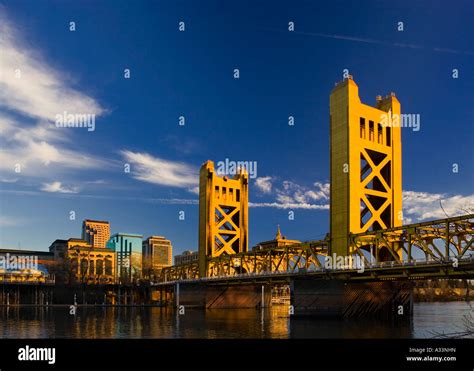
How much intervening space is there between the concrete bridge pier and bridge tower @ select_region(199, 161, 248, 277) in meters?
5.23

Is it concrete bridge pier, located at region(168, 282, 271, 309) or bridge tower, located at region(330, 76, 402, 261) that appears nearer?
bridge tower, located at region(330, 76, 402, 261)

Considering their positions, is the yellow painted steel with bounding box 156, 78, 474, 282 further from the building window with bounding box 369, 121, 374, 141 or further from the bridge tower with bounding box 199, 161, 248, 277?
the bridge tower with bounding box 199, 161, 248, 277

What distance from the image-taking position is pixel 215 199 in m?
103

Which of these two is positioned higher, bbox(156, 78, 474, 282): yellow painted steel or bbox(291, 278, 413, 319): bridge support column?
bbox(156, 78, 474, 282): yellow painted steel

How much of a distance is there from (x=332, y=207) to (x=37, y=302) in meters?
86.0

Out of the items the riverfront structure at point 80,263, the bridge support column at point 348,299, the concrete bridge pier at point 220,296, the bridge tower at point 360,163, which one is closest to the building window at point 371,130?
the bridge tower at point 360,163

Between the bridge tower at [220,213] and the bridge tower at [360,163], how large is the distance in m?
42.0

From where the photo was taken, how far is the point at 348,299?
185 feet

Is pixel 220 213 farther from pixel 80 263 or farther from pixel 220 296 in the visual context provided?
pixel 80 263

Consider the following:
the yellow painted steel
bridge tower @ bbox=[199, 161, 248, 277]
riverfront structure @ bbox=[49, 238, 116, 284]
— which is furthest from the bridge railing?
riverfront structure @ bbox=[49, 238, 116, 284]

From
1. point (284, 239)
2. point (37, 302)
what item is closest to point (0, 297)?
point (37, 302)

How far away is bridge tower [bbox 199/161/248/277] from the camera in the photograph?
101438mm

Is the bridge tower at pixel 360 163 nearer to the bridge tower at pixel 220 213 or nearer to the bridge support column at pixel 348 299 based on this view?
the bridge support column at pixel 348 299
